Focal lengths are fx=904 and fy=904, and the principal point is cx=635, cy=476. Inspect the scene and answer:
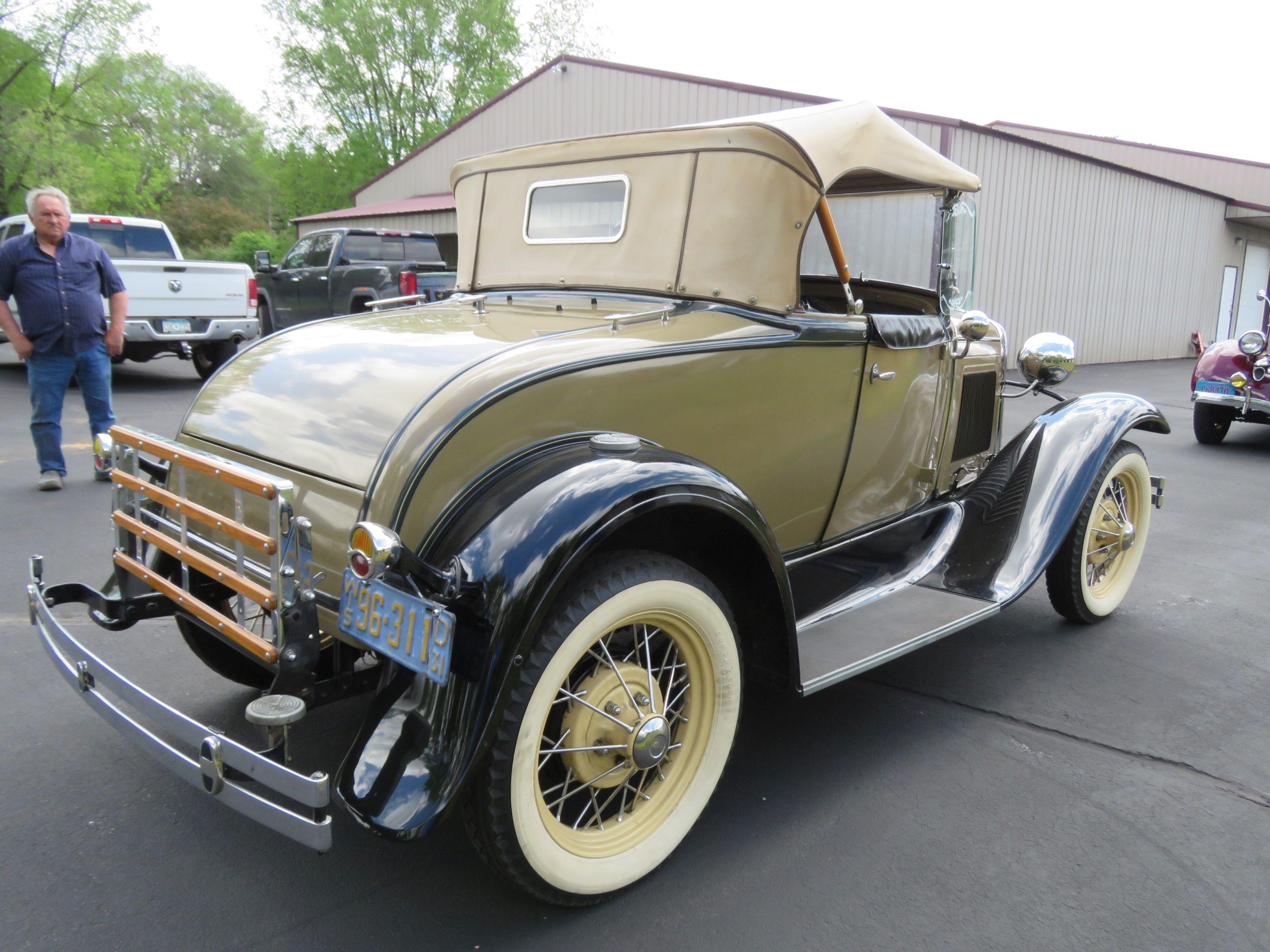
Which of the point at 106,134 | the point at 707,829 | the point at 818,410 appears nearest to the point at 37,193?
the point at 818,410

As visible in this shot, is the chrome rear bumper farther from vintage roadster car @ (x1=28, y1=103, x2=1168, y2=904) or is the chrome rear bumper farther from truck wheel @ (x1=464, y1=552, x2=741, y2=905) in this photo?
truck wheel @ (x1=464, y1=552, x2=741, y2=905)

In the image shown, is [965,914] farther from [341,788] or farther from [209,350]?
[209,350]

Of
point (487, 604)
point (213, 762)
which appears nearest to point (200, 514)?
point (213, 762)

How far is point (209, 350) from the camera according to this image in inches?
436

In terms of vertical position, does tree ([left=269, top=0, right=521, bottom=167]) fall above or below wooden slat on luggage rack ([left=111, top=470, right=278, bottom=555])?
above

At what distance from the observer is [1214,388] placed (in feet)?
28.2

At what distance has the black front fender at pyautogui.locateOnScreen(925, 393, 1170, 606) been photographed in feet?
10.8

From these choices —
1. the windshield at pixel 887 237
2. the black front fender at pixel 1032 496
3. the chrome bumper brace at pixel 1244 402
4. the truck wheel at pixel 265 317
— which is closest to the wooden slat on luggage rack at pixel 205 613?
the black front fender at pixel 1032 496

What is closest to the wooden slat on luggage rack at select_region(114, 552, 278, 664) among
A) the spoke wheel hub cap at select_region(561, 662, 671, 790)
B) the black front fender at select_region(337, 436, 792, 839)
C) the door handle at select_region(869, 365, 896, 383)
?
the black front fender at select_region(337, 436, 792, 839)

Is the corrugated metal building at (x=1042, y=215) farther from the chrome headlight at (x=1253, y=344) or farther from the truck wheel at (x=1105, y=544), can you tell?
the truck wheel at (x=1105, y=544)

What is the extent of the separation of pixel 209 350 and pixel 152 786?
378 inches

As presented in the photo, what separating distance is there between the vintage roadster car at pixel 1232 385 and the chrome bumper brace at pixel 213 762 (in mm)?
9164

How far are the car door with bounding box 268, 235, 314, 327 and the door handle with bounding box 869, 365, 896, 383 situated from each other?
11.3m

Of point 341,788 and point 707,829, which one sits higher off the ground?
point 341,788
